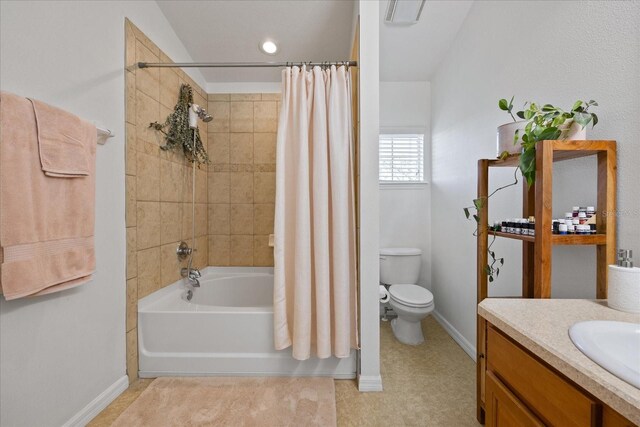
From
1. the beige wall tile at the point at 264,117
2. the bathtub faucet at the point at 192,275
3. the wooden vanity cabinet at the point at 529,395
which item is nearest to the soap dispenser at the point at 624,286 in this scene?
the wooden vanity cabinet at the point at 529,395

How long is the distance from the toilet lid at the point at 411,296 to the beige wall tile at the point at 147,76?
2.26 m

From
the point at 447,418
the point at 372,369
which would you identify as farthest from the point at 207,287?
the point at 447,418

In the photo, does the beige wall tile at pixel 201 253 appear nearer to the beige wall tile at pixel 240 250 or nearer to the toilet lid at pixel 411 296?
the beige wall tile at pixel 240 250

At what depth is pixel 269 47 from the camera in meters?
2.31

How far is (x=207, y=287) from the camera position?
2.42m

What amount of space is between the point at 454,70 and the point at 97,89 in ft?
8.10

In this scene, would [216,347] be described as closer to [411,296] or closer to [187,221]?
[187,221]

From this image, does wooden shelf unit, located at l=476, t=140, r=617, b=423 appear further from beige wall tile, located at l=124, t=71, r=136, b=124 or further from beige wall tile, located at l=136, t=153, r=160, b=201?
beige wall tile, located at l=124, t=71, r=136, b=124

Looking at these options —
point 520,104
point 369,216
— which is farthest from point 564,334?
point 520,104

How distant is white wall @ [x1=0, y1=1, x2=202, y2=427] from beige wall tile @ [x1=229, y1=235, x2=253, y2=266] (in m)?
1.16

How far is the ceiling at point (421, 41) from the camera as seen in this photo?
6.59 feet

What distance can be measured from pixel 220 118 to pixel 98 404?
231cm

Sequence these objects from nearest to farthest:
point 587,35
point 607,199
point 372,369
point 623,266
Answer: point 623,266
point 607,199
point 587,35
point 372,369

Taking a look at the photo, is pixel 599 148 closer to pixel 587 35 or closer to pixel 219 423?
pixel 587 35
